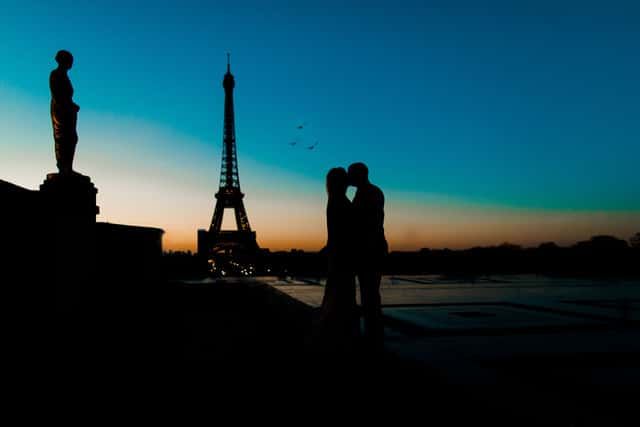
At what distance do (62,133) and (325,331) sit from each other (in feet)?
20.5

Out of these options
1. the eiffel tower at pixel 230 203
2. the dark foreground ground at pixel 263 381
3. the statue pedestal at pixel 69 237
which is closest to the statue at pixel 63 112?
the statue pedestal at pixel 69 237

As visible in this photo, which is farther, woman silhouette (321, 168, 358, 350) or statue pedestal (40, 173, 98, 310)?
statue pedestal (40, 173, 98, 310)

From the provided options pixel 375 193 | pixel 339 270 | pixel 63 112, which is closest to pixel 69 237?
pixel 63 112

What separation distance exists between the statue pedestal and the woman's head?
4.09 m

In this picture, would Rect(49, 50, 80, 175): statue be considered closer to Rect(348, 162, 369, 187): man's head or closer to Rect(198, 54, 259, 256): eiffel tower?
Rect(348, 162, 369, 187): man's head

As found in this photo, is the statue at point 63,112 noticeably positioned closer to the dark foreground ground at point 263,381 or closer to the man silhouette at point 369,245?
the dark foreground ground at point 263,381

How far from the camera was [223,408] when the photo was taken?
286 centimetres

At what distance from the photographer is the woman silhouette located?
4.12 m

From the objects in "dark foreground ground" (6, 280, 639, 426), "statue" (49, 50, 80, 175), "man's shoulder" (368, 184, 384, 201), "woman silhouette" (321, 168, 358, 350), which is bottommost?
"dark foreground ground" (6, 280, 639, 426)

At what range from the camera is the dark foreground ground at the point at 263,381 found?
107 inches

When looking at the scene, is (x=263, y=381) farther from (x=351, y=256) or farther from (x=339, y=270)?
(x=351, y=256)

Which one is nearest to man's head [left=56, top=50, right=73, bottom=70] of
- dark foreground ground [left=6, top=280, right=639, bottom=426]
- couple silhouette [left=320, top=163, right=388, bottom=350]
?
dark foreground ground [left=6, top=280, right=639, bottom=426]

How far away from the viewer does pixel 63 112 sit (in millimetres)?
7426

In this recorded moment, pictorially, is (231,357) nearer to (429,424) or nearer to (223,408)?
(223,408)
